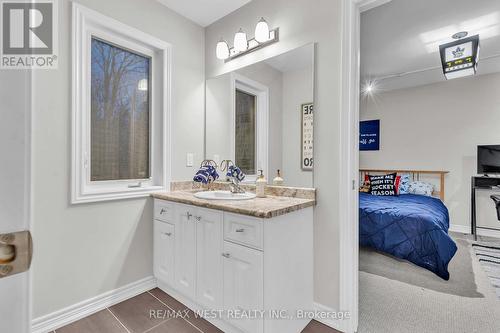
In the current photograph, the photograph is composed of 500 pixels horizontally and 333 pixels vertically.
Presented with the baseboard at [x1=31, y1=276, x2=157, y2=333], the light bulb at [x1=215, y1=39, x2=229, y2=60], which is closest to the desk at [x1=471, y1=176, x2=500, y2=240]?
the light bulb at [x1=215, y1=39, x2=229, y2=60]

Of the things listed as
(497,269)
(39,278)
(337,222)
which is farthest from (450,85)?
(39,278)

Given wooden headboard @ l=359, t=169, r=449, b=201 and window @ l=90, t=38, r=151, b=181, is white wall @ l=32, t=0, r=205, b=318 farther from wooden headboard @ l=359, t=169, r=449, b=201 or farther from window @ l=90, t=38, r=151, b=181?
wooden headboard @ l=359, t=169, r=449, b=201

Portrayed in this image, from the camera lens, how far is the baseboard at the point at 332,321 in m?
1.67

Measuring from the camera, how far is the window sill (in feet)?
5.94

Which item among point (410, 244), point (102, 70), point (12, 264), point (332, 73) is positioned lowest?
point (410, 244)

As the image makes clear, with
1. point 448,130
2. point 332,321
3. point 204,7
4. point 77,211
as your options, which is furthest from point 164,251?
point 448,130

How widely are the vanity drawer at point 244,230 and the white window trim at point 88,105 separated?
3.33 ft

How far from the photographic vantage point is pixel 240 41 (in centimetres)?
219

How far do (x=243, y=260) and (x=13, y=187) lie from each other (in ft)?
4.15

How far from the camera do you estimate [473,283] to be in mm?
2359

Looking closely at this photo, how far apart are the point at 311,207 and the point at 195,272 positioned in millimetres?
981

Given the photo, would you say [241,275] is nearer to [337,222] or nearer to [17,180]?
[337,222]

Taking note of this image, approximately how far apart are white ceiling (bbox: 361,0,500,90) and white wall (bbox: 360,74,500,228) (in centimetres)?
42

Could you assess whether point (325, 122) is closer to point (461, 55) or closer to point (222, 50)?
point (222, 50)
